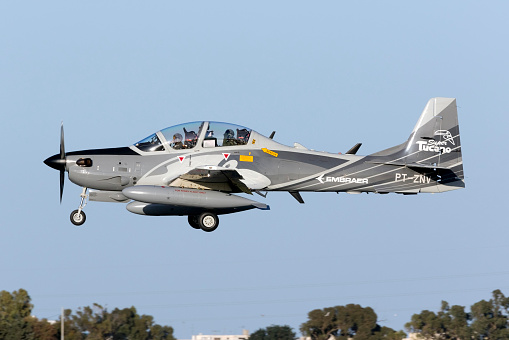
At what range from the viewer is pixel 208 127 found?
22547 millimetres

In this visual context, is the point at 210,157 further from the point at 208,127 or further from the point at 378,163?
the point at 378,163

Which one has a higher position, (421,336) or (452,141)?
(452,141)

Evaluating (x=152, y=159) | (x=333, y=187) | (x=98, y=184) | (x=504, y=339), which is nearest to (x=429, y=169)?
(x=333, y=187)

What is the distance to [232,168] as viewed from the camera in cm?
2253

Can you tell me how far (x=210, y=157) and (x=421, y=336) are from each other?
36167 millimetres

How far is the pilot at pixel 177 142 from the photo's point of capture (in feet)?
74.2

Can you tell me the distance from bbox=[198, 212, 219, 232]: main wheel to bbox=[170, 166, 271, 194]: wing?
74 centimetres

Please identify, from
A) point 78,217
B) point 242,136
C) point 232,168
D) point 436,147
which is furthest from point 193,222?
point 436,147

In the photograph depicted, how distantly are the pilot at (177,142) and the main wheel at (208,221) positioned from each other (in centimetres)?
192

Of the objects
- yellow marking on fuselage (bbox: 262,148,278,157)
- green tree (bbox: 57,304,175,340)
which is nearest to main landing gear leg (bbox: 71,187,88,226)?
yellow marking on fuselage (bbox: 262,148,278,157)

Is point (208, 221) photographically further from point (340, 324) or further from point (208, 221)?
point (340, 324)

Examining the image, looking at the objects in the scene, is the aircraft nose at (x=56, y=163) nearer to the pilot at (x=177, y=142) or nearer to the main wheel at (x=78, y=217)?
the main wheel at (x=78, y=217)

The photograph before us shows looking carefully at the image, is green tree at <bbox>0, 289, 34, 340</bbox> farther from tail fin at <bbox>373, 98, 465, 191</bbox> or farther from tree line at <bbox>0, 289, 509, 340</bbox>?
tail fin at <bbox>373, 98, 465, 191</bbox>

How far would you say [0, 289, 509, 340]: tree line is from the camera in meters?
52.2
